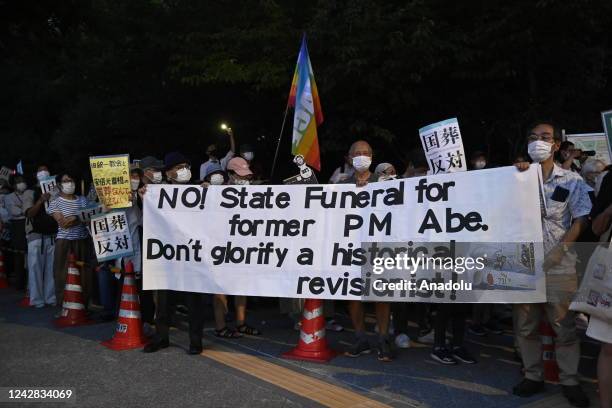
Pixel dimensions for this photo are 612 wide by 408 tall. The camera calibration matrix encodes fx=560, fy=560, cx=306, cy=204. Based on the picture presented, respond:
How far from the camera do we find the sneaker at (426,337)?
5.99 meters

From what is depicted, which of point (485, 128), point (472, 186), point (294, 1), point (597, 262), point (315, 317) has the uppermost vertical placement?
point (294, 1)

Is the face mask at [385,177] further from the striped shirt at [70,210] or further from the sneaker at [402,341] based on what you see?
the striped shirt at [70,210]

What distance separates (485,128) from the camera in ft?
34.2

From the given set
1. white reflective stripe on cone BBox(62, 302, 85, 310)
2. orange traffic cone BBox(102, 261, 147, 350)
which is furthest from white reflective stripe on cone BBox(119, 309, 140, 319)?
white reflective stripe on cone BBox(62, 302, 85, 310)

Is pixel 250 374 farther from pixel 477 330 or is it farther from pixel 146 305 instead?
pixel 477 330

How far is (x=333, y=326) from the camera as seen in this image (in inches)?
Result: 261

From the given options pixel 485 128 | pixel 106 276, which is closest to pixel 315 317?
pixel 106 276

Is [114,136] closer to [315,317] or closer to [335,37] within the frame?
[335,37]

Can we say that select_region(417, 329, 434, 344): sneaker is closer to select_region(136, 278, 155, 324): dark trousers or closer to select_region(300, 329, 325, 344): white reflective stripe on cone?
select_region(300, 329, 325, 344): white reflective stripe on cone

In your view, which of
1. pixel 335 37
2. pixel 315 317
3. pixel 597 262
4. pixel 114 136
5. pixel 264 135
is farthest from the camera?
pixel 114 136

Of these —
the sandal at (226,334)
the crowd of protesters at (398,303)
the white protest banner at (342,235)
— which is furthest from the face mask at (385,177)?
the sandal at (226,334)

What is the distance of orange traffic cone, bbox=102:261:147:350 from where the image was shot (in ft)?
19.1

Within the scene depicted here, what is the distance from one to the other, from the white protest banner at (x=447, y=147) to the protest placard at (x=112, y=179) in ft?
10.5

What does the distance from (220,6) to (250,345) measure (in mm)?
7374
